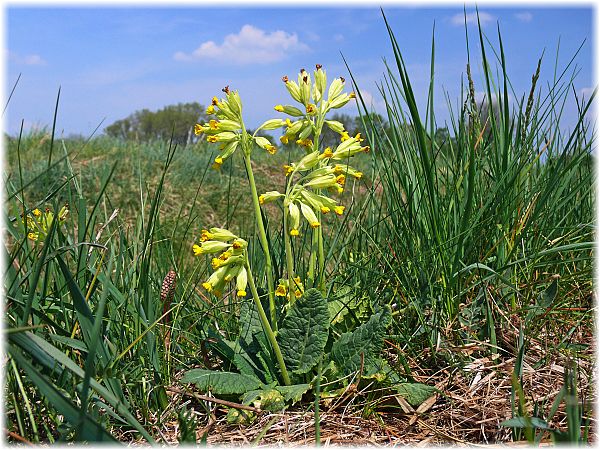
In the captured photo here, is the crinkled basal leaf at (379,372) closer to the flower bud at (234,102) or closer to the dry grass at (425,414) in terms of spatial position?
the dry grass at (425,414)

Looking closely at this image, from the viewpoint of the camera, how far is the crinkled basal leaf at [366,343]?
1827 millimetres

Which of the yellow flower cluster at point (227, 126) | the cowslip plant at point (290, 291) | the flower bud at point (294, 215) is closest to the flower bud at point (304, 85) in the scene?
the cowslip plant at point (290, 291)

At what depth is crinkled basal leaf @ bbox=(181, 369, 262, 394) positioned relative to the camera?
1.73 m

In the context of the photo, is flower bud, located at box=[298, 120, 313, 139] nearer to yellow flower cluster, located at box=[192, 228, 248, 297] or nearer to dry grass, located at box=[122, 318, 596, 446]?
yellow flower cluster, located at box=[192, 228, 248, 297]

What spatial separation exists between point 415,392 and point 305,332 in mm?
356

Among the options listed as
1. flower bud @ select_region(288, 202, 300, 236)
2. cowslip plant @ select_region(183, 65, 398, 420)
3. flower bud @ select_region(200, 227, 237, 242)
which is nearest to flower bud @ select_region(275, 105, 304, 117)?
cowslip plant @ select_region(183, 65, 398, 420)

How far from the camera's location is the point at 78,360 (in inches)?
71.7

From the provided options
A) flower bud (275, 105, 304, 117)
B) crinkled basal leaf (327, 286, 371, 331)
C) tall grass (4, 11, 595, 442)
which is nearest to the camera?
tall grass (4, 11, 595, 442)

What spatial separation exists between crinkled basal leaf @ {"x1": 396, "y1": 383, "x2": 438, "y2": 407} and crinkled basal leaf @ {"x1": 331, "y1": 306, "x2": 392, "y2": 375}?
11 cm

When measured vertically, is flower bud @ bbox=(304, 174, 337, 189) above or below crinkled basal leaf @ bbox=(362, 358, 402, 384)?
above

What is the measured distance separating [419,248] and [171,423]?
101 cm

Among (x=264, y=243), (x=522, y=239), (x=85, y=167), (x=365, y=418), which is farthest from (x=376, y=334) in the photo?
(x=85, y=167)

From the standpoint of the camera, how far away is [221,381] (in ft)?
5.76

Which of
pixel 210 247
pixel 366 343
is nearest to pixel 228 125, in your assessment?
pixel 210 247
